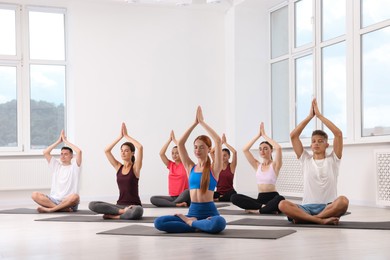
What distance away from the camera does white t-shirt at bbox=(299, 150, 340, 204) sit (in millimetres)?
5262

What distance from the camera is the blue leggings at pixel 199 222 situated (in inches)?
174

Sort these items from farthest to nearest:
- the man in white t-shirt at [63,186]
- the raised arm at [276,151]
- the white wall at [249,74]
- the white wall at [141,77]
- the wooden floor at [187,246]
Answer: the white wall at [249,74] → the white wall at [141,77] → the man in white t-shirt at [63,186] → the raised arm at [276,151] → the wooden floor at [187,246]

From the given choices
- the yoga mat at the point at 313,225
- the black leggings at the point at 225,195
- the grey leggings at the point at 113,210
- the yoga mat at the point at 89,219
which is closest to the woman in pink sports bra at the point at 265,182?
the yoga mat at the point at 313,225

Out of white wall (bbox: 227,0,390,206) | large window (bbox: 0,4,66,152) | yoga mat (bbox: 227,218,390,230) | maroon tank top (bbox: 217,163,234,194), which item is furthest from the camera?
white wall (bbox: 227,0,390,206)

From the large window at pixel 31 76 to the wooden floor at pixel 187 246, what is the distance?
4.23m

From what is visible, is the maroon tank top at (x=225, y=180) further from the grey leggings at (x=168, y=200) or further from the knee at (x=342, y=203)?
the knee at (x=342, y=203)

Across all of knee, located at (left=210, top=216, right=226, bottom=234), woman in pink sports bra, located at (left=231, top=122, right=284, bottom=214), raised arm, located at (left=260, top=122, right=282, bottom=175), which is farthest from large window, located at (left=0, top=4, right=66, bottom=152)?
knee, located at (left=210, top=216, right=226, bottom=234)

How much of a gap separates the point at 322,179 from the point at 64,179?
3314 millimetres

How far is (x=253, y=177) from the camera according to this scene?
9867 millimetres

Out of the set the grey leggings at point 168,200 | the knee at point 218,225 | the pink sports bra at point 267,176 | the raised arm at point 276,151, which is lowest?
the grey leggings at point 168,200

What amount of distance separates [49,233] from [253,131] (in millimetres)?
5464

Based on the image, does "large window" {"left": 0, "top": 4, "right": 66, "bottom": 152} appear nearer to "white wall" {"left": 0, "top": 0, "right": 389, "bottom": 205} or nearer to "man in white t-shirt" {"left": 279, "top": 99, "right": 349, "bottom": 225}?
"white wall" {"left": 0, "top": 0, "right": 389, "bottom": 205}

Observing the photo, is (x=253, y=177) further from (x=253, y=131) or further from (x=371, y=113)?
(x=371, y=113)

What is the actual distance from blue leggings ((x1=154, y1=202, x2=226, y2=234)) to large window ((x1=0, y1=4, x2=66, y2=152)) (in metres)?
5.11
